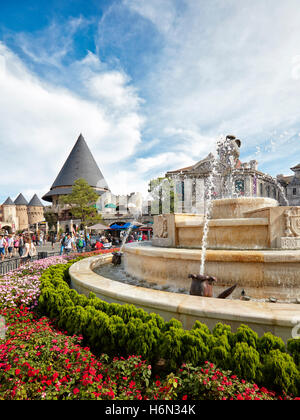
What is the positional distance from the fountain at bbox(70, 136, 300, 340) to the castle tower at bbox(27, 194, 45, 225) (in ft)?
239

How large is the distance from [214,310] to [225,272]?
205cm

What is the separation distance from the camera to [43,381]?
7.06 feet

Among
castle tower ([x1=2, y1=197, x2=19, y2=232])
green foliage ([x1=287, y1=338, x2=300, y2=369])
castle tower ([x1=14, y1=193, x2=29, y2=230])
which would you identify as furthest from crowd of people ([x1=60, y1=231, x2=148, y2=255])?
castle tower ([x1=14, y1=193, x2=29, y2=230])

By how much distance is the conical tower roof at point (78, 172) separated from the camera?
61531 millimetres

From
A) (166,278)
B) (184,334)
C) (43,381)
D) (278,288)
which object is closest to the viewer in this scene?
(43,381)

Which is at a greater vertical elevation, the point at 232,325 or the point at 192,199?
the point at 192,199

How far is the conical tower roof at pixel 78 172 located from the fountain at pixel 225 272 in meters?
57.8

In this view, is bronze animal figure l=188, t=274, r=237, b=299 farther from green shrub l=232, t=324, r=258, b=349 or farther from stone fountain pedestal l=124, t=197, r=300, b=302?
green shrub l=232, t=324, r=258, b=349

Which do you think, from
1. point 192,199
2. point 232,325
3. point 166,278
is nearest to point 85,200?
point 192,199

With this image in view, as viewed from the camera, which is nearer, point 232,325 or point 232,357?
point 232,357

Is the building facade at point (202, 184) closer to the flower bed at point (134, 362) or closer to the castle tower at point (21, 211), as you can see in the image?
the flower bed at point (134, 362)

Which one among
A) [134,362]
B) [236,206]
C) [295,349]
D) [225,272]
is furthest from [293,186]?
[134,362]

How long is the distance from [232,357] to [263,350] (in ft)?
1.15
